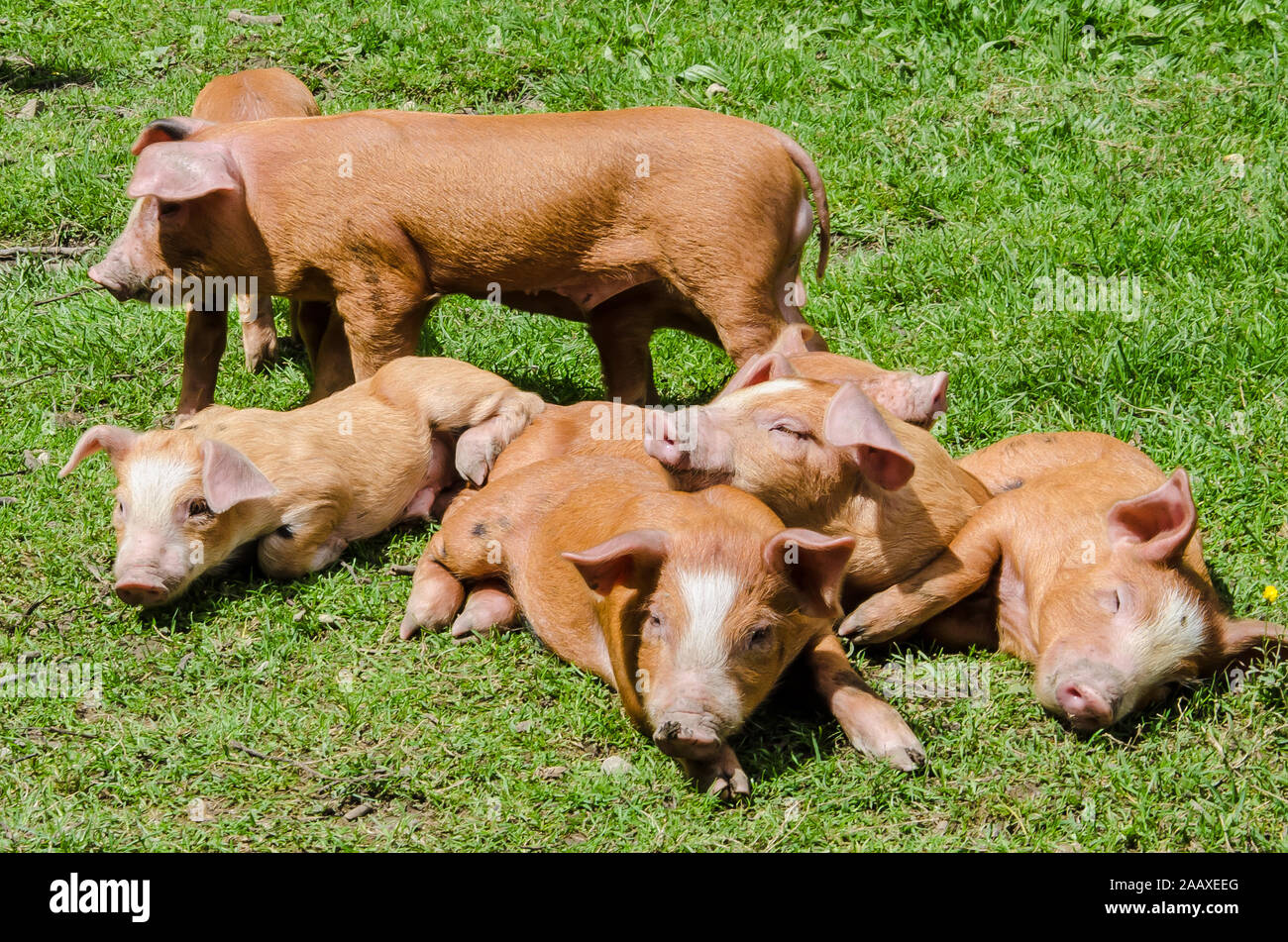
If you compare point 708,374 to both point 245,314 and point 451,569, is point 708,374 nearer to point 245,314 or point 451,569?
point 451,569

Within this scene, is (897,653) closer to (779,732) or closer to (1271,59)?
(779,732)

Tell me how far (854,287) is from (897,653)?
8.59 feet

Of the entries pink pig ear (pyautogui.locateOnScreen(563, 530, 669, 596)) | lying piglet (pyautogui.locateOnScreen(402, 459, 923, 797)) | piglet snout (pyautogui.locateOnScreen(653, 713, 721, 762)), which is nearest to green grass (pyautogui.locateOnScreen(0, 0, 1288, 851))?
lying piglet (pyautogui.locateOnScreen(402, 459, 923, 797))

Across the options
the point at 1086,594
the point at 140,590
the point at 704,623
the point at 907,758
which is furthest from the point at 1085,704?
the point at 140,590

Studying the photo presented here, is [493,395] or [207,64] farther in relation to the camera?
[207,64]

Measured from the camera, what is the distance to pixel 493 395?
565 centimetres

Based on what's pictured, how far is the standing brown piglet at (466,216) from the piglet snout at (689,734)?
2190 millimetres

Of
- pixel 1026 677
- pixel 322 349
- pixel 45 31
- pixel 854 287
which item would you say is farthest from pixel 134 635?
pixel 45 31

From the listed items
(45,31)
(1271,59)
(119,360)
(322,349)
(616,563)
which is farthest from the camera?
(45,31)

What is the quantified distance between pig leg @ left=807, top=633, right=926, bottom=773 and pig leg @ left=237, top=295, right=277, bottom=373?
11.1 feet

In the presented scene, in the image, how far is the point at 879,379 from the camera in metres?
5.54

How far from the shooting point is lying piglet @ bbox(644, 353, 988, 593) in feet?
14.9

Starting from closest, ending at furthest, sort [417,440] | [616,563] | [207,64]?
1. [616,563]
2. [417,440]
3. [207,64]
